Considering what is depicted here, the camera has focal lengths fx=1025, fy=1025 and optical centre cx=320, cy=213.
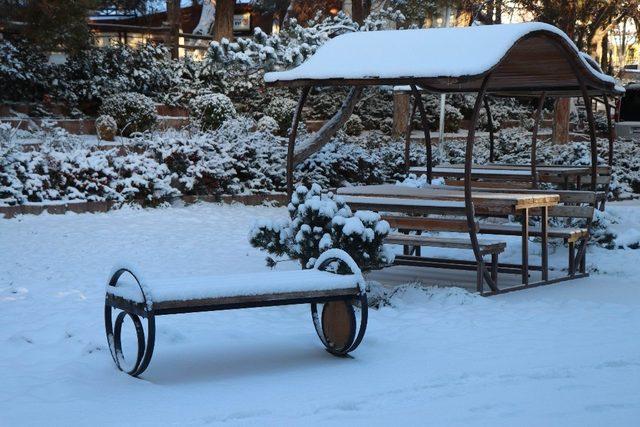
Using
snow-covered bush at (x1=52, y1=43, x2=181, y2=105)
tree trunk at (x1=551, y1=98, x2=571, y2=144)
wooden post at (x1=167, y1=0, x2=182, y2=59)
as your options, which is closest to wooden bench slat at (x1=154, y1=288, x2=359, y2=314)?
snow-covered bush at (x1=52, y1=43, x2=181, y2=105)

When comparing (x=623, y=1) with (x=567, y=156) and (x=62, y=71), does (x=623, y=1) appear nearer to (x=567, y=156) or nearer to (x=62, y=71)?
(x=567, y=156)

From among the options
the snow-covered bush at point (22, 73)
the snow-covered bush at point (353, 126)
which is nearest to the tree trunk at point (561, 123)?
the snow-covered bush at point (353, 126)

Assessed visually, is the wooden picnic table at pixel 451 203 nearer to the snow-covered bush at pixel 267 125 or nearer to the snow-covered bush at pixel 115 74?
the snow-covered bush at pixel 267 125

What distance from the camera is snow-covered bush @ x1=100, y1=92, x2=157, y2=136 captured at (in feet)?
70.5

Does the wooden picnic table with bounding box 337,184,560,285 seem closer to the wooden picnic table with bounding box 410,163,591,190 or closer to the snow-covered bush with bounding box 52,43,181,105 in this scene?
the wooden picnic table with bounding box 410,163,591,190

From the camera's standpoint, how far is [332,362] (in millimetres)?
6773

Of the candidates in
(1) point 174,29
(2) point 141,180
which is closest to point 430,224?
(2) point 141,180

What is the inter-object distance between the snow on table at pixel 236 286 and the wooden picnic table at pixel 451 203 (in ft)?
8.18

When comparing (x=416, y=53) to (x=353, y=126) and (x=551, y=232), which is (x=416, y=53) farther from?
(x=353, y=126)

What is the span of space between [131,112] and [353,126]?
705 cm

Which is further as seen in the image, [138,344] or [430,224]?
[430,224]

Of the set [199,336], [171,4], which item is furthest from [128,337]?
[171,4]

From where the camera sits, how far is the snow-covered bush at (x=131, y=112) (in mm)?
21484

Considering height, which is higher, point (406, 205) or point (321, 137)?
point (321, 137)
